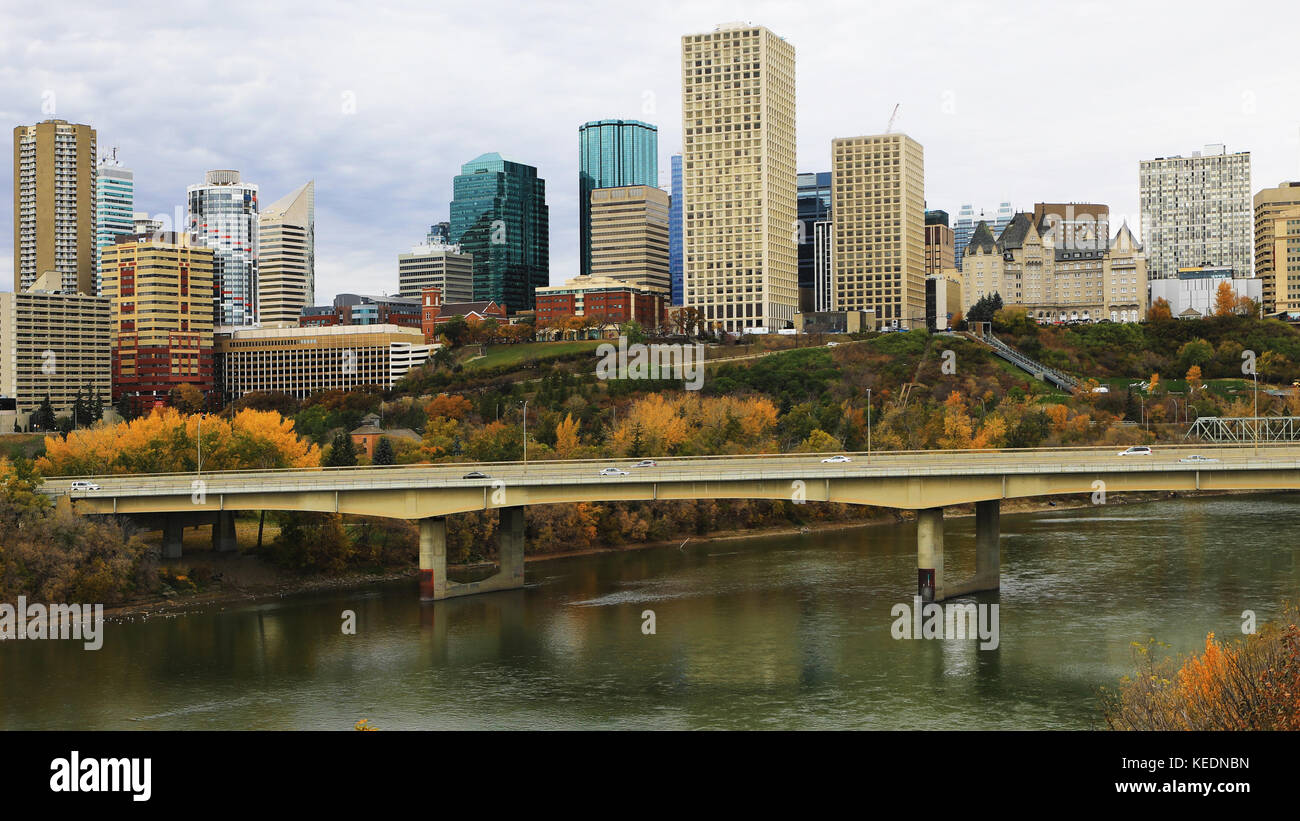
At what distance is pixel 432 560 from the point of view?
7275cm

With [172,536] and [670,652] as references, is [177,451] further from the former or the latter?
[670,652]

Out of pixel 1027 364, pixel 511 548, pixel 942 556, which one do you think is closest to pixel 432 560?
pixel 511 548

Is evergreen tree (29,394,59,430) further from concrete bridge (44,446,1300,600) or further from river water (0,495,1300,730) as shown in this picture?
river water (0,495,1300,730)

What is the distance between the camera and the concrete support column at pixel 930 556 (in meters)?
67.2

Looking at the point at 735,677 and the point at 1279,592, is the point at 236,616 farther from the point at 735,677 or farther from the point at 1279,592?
the point at 1279,592

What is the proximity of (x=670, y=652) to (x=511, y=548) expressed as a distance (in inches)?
910

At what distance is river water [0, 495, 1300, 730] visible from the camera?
148 feet

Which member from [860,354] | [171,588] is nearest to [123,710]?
[171,588]

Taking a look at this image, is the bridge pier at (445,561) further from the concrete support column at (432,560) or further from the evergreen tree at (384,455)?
the evergreen tree at (384,455)

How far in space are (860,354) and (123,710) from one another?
131m

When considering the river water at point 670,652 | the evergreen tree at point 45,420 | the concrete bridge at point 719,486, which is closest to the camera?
the river water at point 670,652

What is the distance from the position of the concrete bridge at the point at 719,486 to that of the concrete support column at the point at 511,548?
9 centimetres

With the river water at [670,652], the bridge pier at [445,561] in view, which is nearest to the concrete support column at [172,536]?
the river water at [670,652]
